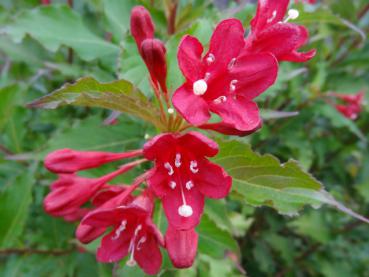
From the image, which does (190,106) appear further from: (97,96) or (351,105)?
(351,105)

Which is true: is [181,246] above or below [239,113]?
below

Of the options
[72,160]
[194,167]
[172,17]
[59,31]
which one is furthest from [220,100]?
[59,31]

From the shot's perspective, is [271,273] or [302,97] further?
[271,273]

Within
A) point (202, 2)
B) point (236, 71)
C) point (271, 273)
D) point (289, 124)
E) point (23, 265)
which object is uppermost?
point (236, 71)

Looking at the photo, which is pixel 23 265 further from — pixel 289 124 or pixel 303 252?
pixel 303 252

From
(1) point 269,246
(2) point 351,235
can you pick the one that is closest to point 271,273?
(1) point 269,246

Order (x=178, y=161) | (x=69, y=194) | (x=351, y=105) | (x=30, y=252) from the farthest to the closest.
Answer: (x=351, y=105)
(x=30, y=252)
(x=69, y=194)
(x=178, y=161)

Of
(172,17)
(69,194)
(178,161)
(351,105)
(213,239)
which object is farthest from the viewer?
(351,105)
